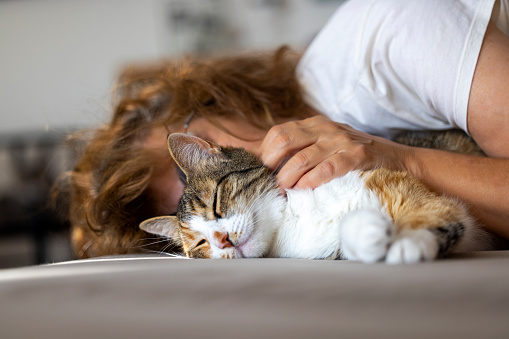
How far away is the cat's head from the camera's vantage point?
39.1 inches

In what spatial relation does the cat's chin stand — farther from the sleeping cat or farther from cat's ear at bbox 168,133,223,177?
cat's ear at bbox 168,133,223,177

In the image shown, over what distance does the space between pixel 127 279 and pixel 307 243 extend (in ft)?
1.52

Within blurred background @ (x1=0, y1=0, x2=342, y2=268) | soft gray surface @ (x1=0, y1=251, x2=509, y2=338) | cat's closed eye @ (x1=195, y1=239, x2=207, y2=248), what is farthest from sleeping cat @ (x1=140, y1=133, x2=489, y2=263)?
blurred background @ (x1=0, y1=0, x2=342, y2=268)

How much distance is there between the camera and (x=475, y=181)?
1023mm

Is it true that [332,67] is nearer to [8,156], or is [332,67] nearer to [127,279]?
[127,279]

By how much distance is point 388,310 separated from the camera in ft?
1.53

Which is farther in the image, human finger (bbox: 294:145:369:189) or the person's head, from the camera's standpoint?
the person's head

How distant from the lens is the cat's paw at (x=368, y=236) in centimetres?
68

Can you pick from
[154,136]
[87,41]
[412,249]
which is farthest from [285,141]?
[87,41]

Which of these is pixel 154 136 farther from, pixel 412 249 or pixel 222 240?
pixel 412 249

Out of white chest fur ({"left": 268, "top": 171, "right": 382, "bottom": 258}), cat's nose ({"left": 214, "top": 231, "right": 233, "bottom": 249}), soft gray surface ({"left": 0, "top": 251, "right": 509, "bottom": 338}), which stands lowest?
cat's nose ({"left": 214, "top": 231, "right": 233, "bottom": 249})

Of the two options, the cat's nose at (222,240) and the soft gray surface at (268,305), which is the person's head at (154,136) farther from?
the soft gray surface at (268,305)

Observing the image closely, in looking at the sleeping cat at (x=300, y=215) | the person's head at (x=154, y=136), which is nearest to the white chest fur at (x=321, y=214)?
the sleeping cat at (x=300, y=215)

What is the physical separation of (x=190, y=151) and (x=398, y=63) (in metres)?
0.65
